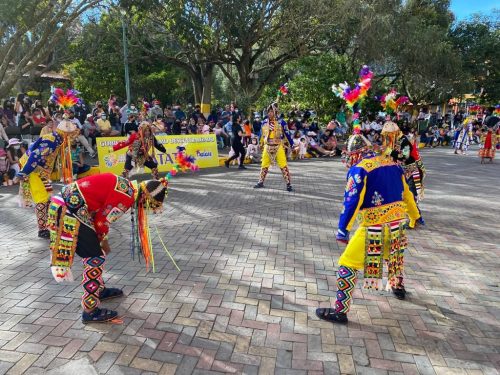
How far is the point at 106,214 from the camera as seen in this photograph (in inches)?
134

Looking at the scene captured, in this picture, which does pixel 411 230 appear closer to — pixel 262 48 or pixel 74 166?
pixel 74 166

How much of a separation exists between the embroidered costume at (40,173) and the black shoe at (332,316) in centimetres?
390

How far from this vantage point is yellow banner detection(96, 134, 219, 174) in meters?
10.9

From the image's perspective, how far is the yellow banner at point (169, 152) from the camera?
10906mm

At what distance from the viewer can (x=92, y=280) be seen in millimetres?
3516

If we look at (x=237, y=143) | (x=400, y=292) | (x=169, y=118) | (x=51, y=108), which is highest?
(x=51, y=108)

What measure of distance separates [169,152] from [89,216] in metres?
8.57

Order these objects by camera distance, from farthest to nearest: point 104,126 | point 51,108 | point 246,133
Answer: point 51,108, point 246,133, point 104,126

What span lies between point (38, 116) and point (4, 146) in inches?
80.8

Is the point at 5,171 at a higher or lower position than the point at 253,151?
lower

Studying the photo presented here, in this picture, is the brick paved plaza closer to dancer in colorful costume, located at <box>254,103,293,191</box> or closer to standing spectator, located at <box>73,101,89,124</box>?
dancer in colorful costume, located at <box>254,103,293,191</box>

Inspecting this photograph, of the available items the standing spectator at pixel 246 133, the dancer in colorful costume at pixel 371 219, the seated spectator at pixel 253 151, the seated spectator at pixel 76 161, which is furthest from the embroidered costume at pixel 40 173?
the standing spectator at pixel 246 133

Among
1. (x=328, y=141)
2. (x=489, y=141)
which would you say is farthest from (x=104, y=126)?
(x=489, y=141)

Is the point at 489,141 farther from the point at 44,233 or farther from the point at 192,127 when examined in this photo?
the point at 44,233
